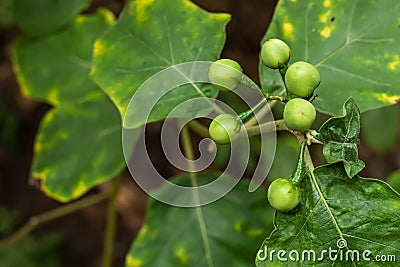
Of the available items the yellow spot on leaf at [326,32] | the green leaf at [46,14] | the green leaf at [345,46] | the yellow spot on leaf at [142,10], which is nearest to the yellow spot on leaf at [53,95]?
the green leaf at [46,14]

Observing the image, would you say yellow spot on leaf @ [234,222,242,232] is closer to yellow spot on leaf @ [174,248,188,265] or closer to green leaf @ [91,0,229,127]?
yellow spot on leaf @ [174,248,188,265]

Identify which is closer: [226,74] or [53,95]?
[226,74]

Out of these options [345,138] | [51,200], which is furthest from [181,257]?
[51,200]

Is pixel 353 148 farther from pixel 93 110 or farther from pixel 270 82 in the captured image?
pixel 93 110

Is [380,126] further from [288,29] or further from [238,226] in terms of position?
[288,29]

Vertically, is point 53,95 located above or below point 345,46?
below

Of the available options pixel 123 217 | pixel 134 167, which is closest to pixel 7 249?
pixel 123 217

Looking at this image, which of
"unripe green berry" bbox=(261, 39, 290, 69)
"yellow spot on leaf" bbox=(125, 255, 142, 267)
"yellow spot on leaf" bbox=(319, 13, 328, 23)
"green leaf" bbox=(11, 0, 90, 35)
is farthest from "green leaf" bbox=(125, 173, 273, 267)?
"green leaf" bbox=(11, 0, 90, 35)
